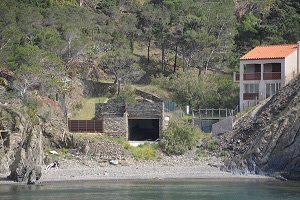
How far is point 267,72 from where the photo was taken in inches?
3270

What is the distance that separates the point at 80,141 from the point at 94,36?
961 inches

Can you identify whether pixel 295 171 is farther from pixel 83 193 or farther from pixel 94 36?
pixel 94 36

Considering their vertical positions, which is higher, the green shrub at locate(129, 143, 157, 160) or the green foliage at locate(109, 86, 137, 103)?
the green foliage at locate(109, 86, 137, 103)

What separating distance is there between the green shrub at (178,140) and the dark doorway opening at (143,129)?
5171 mm

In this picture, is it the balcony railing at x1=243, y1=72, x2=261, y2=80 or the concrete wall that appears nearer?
the concrete wall

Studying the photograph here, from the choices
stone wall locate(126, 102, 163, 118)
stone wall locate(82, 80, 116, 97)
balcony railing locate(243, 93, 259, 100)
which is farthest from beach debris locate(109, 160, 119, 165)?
stone wall locate(82, 80, 116, 97)

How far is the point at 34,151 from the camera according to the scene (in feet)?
232

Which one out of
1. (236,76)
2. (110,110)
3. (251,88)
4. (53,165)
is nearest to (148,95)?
(110,110)

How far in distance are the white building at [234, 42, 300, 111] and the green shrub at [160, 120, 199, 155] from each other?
8.12 m

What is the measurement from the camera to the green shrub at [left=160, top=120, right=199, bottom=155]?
77.3 m

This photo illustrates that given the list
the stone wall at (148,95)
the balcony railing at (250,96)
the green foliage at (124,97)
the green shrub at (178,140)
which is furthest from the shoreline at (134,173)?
the stone wall at (148,95)

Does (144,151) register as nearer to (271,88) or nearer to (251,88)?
(251,88)

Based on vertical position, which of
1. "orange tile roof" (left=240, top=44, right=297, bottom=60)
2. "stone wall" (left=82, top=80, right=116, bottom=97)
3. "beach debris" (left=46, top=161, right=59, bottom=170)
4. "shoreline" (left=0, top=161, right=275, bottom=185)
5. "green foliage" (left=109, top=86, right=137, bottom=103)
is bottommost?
"shoreline" (left=0, top=161, right=275, bottom=185)

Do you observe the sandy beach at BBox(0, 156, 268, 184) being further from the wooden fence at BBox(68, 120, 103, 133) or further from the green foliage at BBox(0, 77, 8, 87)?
the green foliage at BBox(0, 77, 8, 87)
